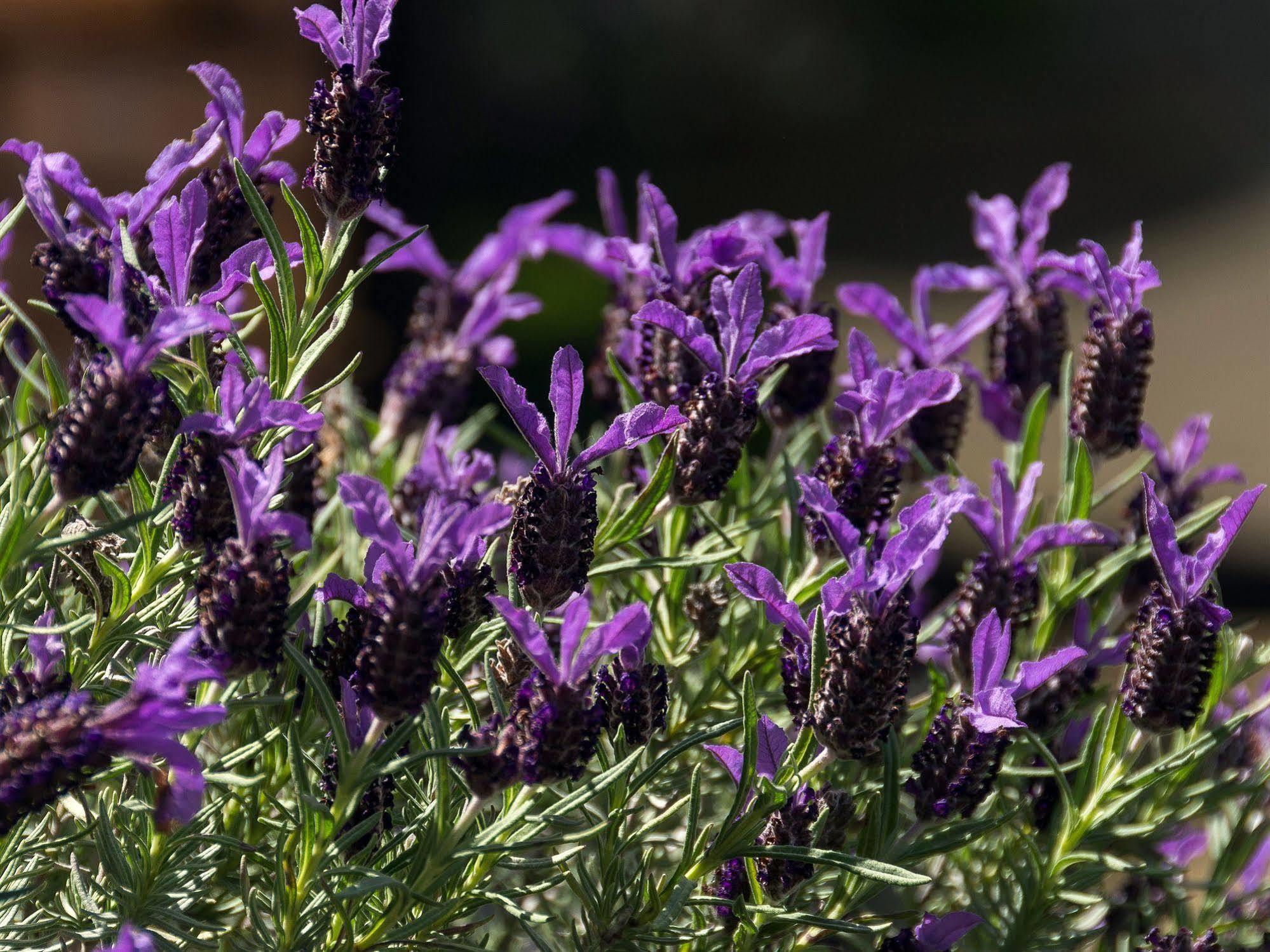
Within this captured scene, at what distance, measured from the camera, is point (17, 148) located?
0.87 m

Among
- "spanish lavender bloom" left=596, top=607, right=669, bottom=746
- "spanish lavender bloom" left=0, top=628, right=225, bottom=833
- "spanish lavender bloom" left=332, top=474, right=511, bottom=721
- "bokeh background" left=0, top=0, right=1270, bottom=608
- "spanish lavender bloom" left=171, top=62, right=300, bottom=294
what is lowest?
"bokeh background" left=0, top=0, right=1270, bottom=608

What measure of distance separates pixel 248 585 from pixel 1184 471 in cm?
96

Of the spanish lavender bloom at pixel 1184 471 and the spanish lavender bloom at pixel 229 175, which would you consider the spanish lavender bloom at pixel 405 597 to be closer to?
the spanish lavender bloom at pixel 229 175

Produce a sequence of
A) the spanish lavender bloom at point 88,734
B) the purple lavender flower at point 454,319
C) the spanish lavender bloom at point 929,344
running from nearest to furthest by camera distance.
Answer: the spanish lavender bloom at point 88,734
the spanish lavender bloom at point 929,344
the purple lavender flower at point 454,319

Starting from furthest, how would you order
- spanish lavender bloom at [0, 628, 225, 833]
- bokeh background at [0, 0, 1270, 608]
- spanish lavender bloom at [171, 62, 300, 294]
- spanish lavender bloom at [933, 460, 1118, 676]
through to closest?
bokeh background at [0, 0, 1270, 608] → spanish lavender bloom at [933, 460, 1118, 676] → spanish lavender bloom at [171, 62, 300, 294] → spanish lavender bloom at [0, 628, 225, 833]

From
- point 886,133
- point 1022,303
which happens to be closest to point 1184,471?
point 1022,303

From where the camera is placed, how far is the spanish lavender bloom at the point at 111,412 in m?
0.71

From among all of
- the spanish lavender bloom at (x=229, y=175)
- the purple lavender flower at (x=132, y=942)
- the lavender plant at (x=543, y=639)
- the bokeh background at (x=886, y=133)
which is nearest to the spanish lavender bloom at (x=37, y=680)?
the lavender plant at (x=543, y=639)

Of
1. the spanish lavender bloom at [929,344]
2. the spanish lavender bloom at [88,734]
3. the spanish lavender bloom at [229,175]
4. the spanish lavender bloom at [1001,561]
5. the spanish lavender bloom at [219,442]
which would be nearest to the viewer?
the spanish lavender bloom at [88,734]

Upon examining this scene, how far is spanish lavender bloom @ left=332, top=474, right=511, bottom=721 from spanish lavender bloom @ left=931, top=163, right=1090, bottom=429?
75 centimetres

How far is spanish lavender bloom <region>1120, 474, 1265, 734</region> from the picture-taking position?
90 centimetres

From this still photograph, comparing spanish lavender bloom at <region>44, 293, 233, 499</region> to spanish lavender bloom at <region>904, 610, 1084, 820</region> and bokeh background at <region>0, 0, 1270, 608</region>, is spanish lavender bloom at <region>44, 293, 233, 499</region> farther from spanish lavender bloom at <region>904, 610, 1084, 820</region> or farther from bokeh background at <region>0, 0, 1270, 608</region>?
bokeh background at <region>0, 0, 1270, 608</region>

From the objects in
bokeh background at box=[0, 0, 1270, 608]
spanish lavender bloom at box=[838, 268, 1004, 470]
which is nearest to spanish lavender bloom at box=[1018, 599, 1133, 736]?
spanish lavender bloom at box=[838, 268, 1004, 470]

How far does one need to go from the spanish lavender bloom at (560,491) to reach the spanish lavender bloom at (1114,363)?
1.51ft
